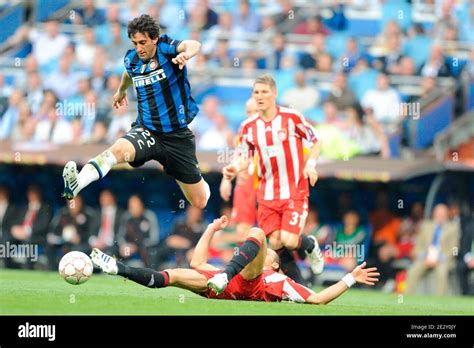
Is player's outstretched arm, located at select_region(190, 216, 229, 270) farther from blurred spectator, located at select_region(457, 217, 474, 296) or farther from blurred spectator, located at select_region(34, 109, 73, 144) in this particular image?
blurred spectator, located at select_region(34, 109, 73, 144)

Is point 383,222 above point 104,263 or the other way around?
the other way around

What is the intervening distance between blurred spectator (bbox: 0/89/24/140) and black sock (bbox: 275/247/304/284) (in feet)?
22.3

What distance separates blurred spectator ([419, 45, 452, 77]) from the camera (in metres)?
18.5

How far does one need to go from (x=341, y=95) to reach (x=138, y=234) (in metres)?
3.68

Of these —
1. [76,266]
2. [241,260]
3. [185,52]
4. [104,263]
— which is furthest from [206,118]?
[104,263]

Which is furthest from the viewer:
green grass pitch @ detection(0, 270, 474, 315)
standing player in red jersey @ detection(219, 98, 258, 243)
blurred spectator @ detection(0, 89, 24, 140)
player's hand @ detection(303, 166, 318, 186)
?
blurred spectator @ detection(0, 89, 24, 140)

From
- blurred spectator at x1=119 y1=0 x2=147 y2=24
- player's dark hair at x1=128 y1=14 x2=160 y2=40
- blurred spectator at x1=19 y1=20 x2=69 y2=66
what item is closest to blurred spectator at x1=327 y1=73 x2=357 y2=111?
blurred spectator at x1=119 y1=0 x2=147 y2=24

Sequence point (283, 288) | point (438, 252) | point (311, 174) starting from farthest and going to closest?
point (438, 252) → point (311, 174) → point (283, 288)

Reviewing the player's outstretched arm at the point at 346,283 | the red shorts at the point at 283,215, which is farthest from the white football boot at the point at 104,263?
the red shorts at the point at 283,215

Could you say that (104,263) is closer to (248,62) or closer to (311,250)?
(311,250)

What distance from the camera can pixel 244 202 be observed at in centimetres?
1434

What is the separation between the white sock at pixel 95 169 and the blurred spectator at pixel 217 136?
6.43 m

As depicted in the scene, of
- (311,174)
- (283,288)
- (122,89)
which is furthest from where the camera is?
(122,89)

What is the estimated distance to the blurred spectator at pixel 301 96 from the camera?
57.8ft
